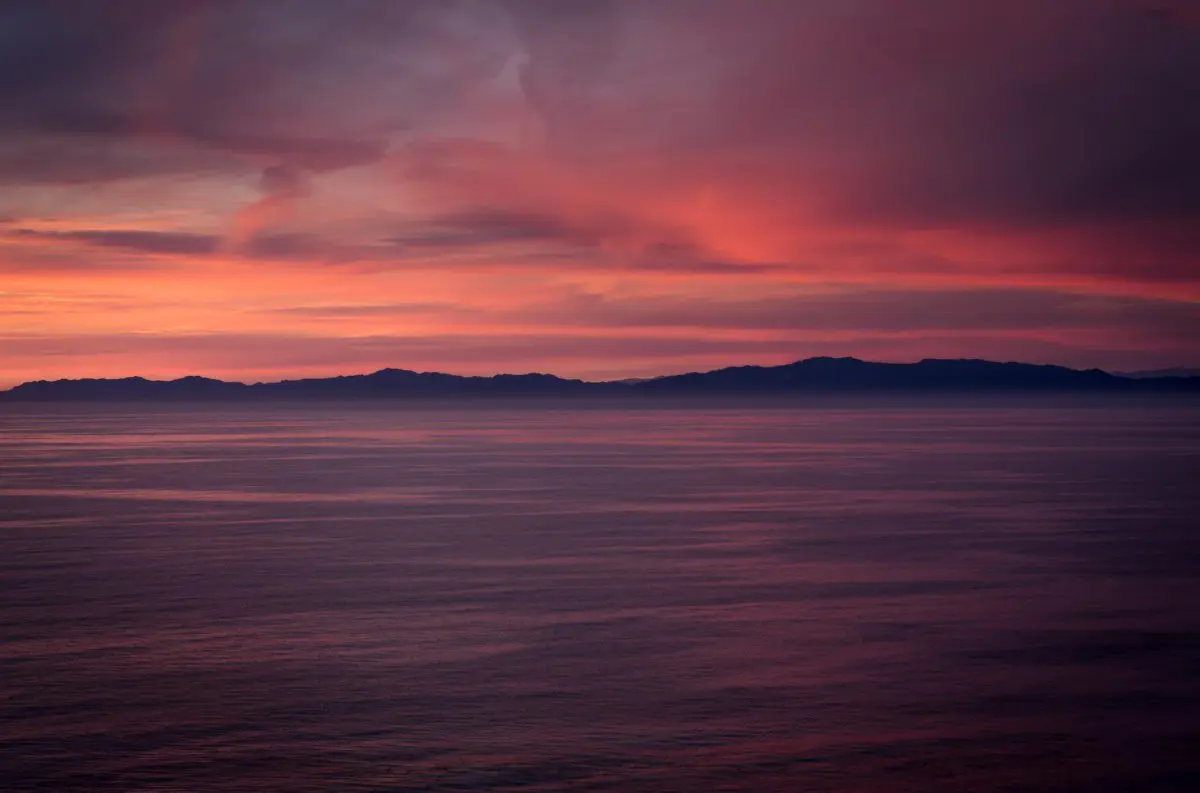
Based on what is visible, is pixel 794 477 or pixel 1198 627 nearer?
pixel 1198 627

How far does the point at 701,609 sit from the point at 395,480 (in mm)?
32107

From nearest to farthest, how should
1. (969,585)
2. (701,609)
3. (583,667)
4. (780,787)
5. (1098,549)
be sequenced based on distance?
(780,787), (583,667), (701,609), (969,585), (1098,549)

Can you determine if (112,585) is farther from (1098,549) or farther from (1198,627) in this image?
(1098,549)

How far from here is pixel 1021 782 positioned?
1311 centimetres

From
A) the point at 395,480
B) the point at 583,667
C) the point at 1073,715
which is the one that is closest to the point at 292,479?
the point at 395,480

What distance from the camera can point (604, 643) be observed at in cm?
1928

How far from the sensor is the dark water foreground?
1370 centimetres

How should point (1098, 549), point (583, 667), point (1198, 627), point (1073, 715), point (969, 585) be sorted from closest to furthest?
point (1073, 715), point (583, 667), point (1198, 627), point (969, 585), point (1098, 549)

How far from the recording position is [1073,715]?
1541 centimetres

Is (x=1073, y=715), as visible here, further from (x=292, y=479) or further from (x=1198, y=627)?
(x=292, y=479)

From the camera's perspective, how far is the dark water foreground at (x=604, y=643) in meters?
13.7

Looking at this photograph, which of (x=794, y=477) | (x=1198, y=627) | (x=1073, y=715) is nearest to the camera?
(x=1073, y=715)

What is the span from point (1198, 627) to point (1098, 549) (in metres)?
9.30

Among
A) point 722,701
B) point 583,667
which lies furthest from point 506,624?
point 722,701
